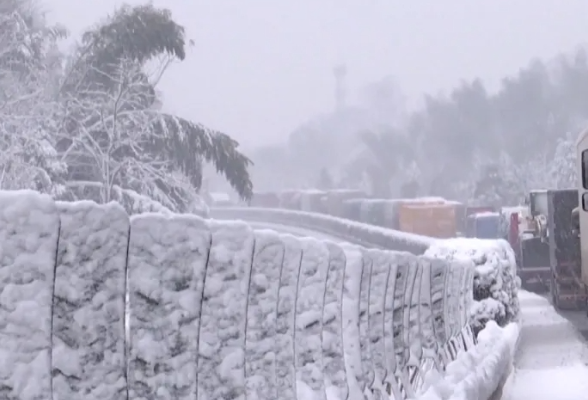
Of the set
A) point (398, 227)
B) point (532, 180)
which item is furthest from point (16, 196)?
point (532, 180)

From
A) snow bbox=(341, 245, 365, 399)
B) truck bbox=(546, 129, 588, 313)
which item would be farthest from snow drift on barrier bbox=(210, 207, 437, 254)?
snow bbox=(341, 245, 365, 399)

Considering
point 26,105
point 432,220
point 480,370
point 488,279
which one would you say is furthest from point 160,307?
point 432,220

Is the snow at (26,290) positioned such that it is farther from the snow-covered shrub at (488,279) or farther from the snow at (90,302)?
the snow-covered shrub at (488,279)

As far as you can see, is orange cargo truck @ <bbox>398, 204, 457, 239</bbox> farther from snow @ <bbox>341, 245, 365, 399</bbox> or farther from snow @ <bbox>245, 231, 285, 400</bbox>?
snow @ <bbox>245, 231, 285, 400</bbox>

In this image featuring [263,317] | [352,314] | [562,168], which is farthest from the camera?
[562,168]

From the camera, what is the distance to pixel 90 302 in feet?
13.4

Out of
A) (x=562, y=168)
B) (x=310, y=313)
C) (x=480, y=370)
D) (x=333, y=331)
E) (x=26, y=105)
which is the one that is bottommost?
(x=480, y=370)

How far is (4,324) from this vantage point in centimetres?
381

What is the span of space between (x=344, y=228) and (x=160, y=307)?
43776 millimetres

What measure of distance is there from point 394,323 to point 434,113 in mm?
142508

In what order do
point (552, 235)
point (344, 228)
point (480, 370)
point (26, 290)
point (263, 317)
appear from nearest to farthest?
point (26, 290) → point (263, 317) → point (480, 370) → point (552, 235) → point (344, 228)

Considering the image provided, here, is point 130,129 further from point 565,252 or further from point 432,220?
point 432,220

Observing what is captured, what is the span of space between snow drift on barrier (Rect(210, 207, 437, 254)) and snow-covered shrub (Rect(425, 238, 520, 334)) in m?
6.21

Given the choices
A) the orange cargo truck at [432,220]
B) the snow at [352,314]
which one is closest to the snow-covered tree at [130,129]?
the snow at [352,314]
